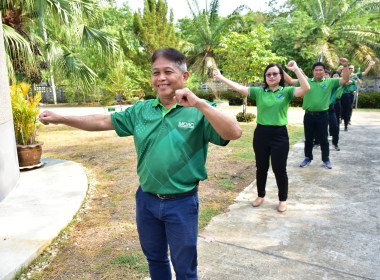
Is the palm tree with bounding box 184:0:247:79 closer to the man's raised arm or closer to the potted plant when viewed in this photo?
the potted plant

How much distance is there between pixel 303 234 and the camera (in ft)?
10.9

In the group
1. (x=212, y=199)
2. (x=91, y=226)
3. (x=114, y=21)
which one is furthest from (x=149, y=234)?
(x=114, y=21)

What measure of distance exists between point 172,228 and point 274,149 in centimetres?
221

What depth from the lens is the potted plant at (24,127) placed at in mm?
5688

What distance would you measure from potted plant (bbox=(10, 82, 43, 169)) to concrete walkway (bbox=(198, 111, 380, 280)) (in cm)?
396

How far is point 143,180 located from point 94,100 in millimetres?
24331

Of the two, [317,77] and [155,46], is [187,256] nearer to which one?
[317,77]

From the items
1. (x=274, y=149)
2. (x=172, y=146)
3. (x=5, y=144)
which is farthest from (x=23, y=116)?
(x=172, y=146)

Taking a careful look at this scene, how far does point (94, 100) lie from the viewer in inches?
977

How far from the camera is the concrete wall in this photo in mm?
4254

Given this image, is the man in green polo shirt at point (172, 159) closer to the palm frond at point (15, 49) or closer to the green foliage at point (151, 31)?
the palm frond at point (15, 49)

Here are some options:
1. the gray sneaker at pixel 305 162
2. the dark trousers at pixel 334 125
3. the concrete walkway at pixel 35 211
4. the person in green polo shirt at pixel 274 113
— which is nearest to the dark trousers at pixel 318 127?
the gray sneaker at pixel 305 162

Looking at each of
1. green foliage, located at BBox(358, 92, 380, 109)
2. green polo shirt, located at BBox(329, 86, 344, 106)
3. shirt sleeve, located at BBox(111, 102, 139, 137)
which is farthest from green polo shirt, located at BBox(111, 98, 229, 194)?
green foliage, located at BBox(358, 92, 380, 109)

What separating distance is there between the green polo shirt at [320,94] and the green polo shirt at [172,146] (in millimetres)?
4171
